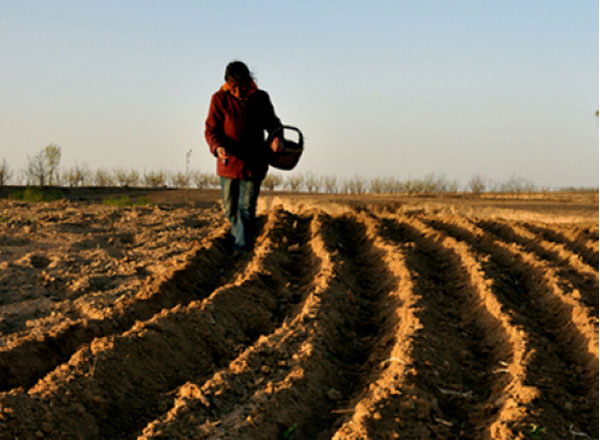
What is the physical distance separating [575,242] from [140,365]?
616 centimetres

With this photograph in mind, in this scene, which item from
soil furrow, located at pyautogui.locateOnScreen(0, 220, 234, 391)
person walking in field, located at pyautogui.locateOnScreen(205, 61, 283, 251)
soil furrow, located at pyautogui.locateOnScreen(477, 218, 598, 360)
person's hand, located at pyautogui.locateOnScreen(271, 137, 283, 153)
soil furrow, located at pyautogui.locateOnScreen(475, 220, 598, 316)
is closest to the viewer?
soil furrow, located at pyautogui.locateOnScreen(0, 220, 234, 391)

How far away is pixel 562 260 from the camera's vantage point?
24.1 ft

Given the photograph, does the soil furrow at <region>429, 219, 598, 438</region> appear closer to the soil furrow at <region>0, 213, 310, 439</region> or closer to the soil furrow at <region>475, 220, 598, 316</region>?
the soil furrow at <region>475, 220, 598, 316</region>

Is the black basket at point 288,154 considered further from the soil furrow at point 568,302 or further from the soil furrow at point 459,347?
the soil furrow at point 568,302

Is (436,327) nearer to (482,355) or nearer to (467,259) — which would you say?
(482,355)

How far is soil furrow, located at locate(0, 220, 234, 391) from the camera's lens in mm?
4207

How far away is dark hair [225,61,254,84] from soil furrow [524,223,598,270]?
417 centimetres

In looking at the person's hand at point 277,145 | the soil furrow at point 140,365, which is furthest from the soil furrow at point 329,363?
the person's hand at point 277,145

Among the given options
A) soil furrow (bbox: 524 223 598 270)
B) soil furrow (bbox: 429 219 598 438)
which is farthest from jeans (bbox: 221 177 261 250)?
soil furrow (bbox: 524 223 598 270)

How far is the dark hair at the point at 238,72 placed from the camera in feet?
21.4

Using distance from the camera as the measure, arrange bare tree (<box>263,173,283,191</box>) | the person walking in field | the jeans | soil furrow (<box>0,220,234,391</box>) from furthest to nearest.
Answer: bare tree (<box>263,173,283,191</box>)
the jeans
the person walking in field
soil furrow (<box>0,220,234,391</box>)

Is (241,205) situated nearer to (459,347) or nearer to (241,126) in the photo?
(241,126)

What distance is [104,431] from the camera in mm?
3461

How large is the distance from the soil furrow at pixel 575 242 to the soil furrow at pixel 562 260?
0.29 meters
